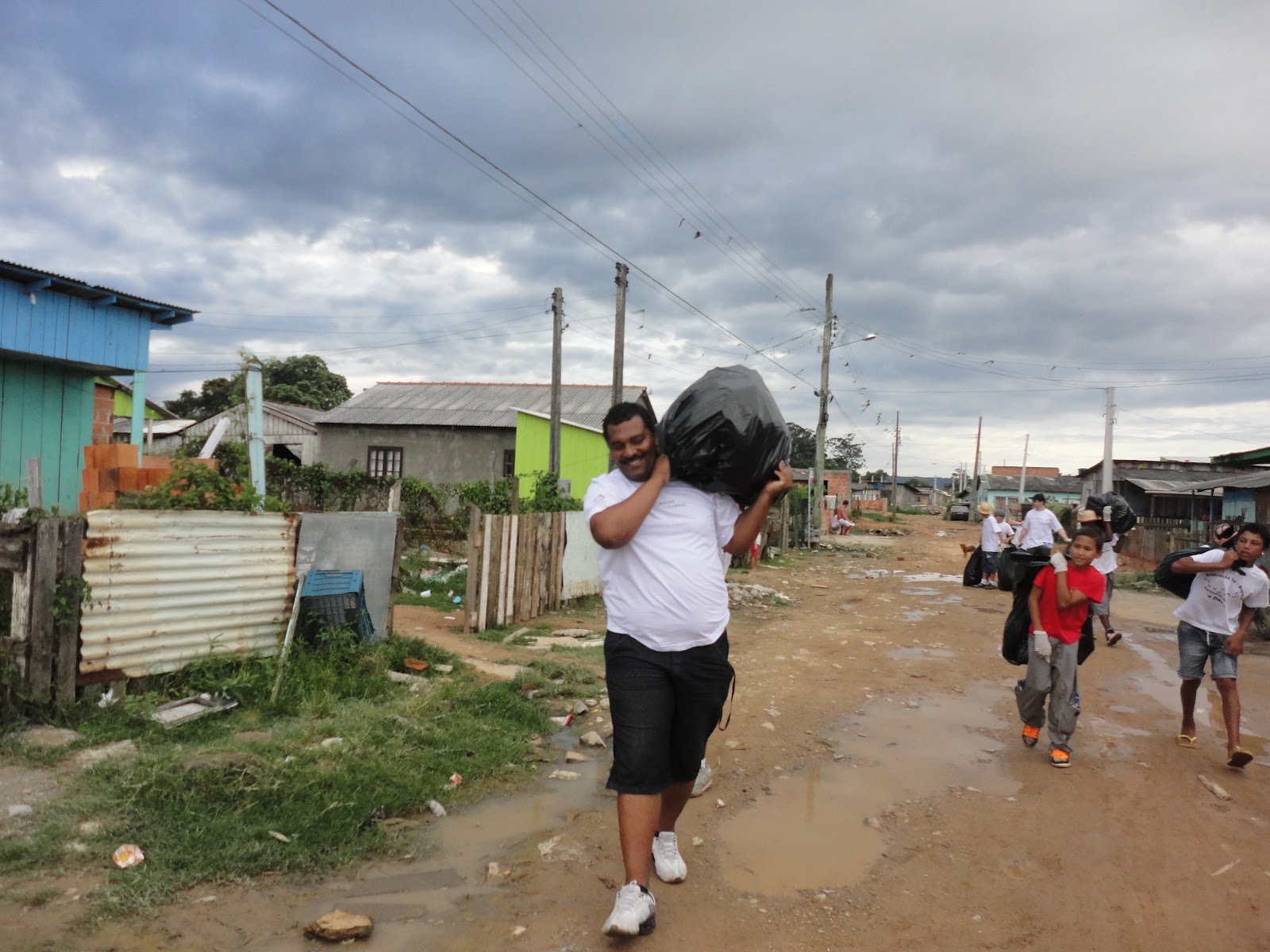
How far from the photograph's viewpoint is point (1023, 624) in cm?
545

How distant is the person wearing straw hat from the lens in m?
14.7

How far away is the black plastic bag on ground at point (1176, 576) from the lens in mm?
5602

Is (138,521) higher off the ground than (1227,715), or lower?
higher

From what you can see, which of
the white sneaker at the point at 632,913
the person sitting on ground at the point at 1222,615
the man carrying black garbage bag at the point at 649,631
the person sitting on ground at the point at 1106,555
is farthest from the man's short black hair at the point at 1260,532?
the white sneaker at the point at 632,913

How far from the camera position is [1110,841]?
3.84 metres

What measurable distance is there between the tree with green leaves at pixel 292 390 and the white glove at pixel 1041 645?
3819 centimetres

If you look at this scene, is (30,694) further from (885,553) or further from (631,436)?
(885,553)

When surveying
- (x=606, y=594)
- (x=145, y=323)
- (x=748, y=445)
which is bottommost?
(x=606, y=594)

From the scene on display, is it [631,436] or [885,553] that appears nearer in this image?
[631,436]

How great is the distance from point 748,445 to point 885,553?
22480 mm

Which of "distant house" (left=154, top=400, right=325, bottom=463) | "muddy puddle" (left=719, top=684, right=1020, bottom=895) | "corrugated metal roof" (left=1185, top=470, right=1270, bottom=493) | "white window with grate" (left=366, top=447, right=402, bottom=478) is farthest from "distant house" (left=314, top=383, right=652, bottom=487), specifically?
"muddy puddle" (left=719, top=684, right=1020, bottom=895)

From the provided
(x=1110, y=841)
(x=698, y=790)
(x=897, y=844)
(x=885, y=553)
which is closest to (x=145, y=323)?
(x=698, y=790)

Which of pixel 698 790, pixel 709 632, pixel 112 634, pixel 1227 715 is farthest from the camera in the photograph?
pixel 1227 715

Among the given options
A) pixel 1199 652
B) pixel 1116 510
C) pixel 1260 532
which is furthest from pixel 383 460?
pixel 1260 532
